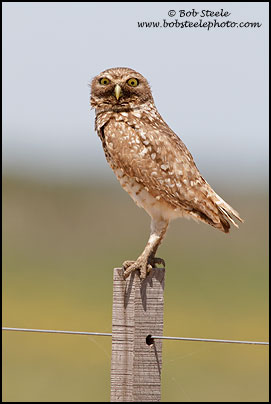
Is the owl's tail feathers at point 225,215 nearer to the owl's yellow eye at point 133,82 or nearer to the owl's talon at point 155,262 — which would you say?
the owl's talon at point 155,262

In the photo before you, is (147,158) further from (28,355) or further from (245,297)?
(245,297)

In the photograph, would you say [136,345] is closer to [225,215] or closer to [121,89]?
[225,215]

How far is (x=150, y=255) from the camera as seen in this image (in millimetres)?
5504

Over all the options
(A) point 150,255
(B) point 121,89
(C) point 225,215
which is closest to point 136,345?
(A) point 150,255

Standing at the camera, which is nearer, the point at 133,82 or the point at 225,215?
the point at 225,215

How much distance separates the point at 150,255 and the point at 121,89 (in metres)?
1.18

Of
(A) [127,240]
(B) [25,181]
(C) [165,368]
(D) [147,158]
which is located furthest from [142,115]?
(B) [25,181]

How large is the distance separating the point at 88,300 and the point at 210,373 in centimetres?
468

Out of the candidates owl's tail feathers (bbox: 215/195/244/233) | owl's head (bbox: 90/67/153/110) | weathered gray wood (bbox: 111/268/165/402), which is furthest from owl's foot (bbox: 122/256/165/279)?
owl's head (bbox: 90/67/153/110)

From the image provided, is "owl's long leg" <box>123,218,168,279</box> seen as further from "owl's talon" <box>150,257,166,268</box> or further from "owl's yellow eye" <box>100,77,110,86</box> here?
"owl's yellow eye" <box>100,77,110,86</box>

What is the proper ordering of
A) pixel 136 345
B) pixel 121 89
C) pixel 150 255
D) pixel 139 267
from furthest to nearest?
pixel 121 89 < pixel 150 255 < pixel 139 267 < pixel 136 345

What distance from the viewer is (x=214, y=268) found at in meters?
21.6

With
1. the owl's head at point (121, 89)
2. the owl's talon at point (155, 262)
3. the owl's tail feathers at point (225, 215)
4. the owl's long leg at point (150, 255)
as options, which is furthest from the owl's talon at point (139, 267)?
the owl's head at point (121, 89)

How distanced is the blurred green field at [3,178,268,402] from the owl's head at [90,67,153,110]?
116 cm
